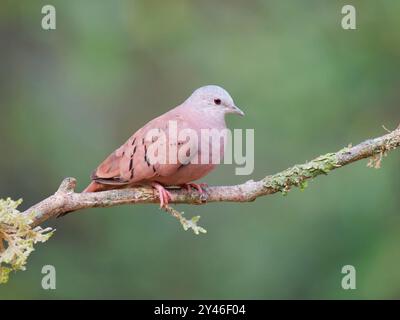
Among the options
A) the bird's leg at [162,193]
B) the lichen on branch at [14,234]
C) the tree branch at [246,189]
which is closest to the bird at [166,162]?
the bird's leg at [162,193]

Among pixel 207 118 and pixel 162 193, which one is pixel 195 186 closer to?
pixel 162 193

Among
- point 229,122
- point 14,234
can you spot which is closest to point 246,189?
point 14,234

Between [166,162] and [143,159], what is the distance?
0.50 feet

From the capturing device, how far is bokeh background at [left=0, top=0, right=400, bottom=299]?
8.30 metres

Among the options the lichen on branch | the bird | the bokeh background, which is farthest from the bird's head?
the bokeh background

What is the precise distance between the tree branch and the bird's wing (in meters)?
0.12

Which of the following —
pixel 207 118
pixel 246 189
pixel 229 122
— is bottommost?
pixel 246 189

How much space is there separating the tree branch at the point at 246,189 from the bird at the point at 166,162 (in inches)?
4.1

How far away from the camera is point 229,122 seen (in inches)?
339

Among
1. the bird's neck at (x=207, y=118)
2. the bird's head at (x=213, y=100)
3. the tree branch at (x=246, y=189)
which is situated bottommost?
the tree branch at (x=246, y=189)

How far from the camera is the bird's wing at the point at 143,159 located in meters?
4.24

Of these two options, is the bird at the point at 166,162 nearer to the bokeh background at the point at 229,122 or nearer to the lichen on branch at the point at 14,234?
the lichen on branch at the point at 14,234

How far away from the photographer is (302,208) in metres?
8.60

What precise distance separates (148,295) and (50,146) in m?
2.02
